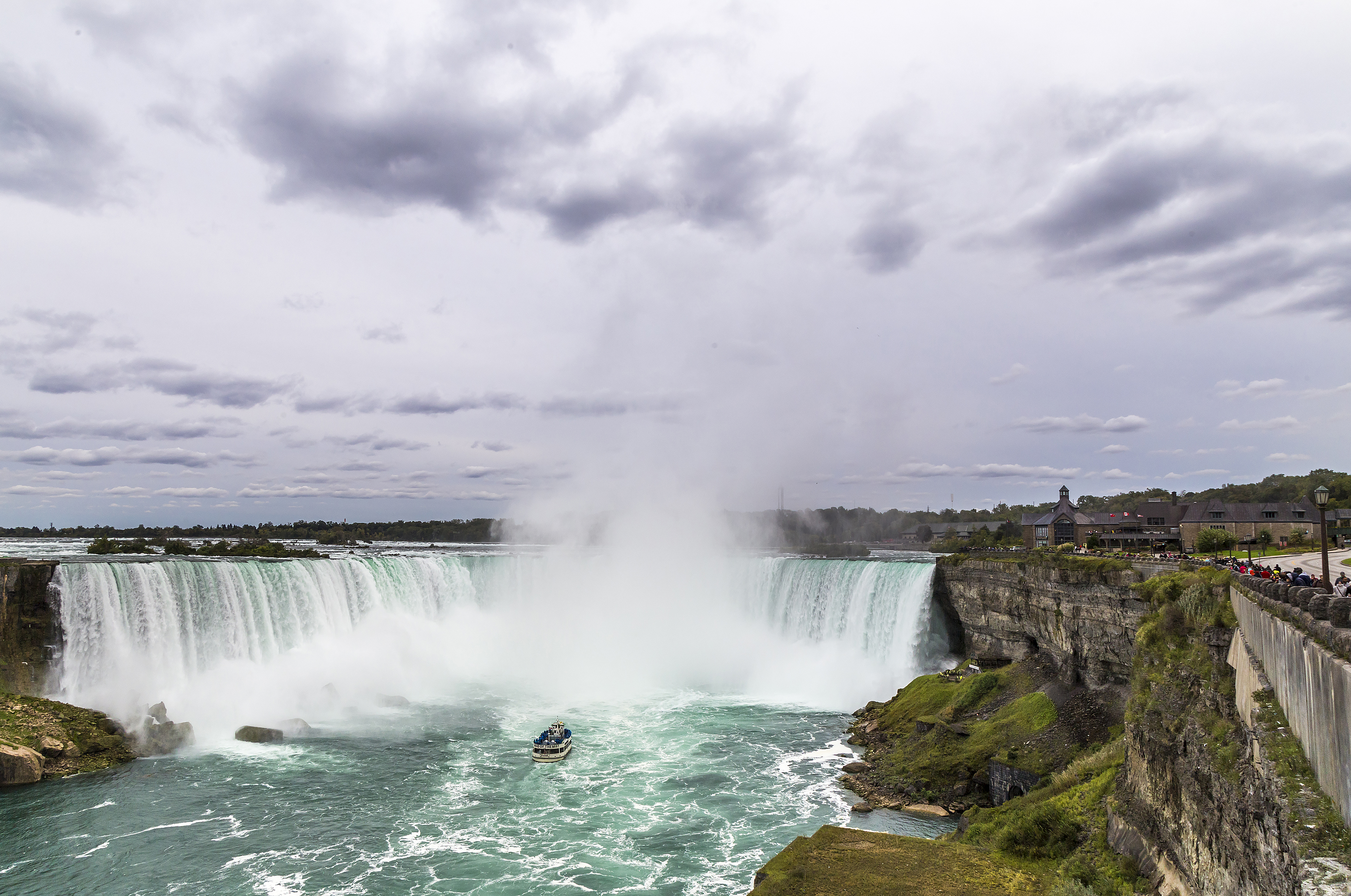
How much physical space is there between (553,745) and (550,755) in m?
0.30

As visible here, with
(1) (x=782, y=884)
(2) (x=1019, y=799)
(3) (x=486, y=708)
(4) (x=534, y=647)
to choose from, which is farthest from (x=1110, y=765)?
(4) (x=534, y=647)

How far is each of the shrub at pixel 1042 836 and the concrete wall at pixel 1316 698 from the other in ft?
23.4

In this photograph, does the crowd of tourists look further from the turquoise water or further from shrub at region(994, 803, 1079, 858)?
the turquoise water

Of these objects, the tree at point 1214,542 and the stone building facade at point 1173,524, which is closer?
the tree at point 1214,542

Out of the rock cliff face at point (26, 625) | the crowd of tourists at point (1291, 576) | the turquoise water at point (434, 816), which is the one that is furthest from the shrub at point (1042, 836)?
the rock cliff face at point (26, 625)

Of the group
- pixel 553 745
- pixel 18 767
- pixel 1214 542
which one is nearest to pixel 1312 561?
pixel 1214 542

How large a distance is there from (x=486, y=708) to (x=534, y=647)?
9923mm

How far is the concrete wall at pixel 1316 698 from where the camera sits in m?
5.45

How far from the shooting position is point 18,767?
20.9 metres

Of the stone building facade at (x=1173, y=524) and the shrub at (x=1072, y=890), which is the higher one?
the stone building facade at (x=1173, y=524)

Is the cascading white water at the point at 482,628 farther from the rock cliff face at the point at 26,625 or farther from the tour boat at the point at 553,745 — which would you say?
the tour boat at the point at 553,745

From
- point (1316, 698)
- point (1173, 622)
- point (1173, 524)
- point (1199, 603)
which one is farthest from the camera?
point (1173, 524)

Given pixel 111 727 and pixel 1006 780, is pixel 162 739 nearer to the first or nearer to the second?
pixel 111 727

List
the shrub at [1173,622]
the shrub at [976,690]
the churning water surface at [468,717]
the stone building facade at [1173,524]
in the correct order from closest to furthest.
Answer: the shrub at [1173,622]
the churning water surface at [468,717]
the shrub at [976,690]
the stone building facade at [1173,524]
